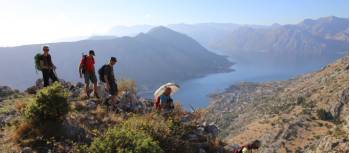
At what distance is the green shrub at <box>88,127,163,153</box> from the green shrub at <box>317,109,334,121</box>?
336ft

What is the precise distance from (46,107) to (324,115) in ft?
341

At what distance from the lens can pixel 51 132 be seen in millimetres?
11094

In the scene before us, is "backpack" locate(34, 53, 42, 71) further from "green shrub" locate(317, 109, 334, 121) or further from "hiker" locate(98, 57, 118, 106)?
"green shrub" locate(317, 109, 334, 121)

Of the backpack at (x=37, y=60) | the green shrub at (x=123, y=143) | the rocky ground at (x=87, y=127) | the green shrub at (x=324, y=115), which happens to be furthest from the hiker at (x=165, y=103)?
the green shrub at (x=324, y=115)

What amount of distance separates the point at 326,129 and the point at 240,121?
2241 inches

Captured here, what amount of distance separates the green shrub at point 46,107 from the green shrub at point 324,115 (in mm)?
101107

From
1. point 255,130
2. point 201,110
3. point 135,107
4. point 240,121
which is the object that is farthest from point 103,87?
point 240,121

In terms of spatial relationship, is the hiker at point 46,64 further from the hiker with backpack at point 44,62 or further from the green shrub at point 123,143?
the green shrub at point 123,143

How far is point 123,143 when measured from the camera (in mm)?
8609

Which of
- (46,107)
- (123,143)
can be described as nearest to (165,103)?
(46,107)

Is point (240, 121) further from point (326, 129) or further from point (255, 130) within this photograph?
point (326, 129)

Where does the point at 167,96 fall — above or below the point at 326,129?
above

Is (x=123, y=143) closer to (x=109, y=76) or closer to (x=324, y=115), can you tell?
(x=109, y=76)

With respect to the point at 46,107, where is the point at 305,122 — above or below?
below
